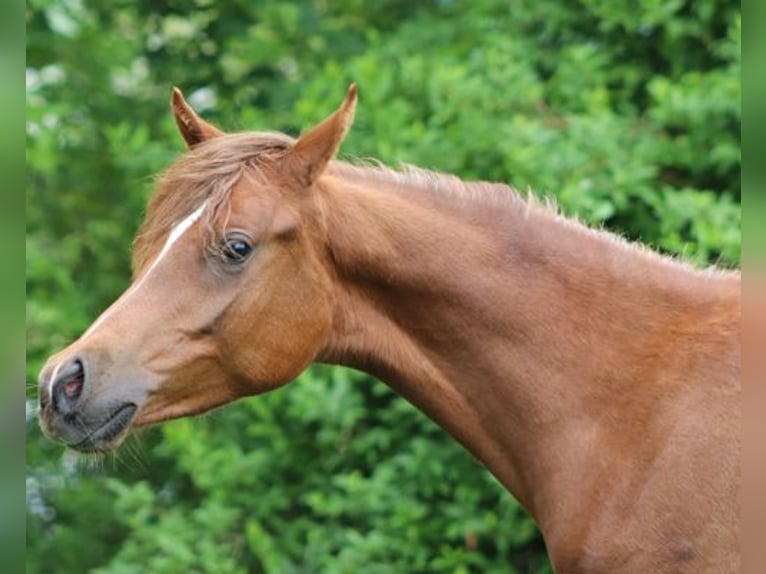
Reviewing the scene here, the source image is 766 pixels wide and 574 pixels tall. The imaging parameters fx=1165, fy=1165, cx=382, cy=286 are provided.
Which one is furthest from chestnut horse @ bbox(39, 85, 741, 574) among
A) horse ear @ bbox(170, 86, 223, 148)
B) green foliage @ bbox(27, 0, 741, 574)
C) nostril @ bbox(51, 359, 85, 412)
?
green foliage @ bbox(27, 0, 741, 574)

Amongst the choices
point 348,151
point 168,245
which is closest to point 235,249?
point 168,245

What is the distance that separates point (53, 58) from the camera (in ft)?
19.6

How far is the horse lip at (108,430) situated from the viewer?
2439 millimetres

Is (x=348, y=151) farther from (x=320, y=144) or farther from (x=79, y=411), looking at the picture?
(x=79, y=411)

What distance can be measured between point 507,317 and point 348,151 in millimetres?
2210

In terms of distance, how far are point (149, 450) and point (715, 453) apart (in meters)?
3.52

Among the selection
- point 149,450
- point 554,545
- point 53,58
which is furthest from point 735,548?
point 53,58

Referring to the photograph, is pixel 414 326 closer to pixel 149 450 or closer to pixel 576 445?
pixel 576 445

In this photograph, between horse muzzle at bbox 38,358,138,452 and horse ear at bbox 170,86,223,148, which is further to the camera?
horse ear at bbox 170,86,223,148

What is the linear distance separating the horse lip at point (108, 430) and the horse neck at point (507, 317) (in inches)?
20.1

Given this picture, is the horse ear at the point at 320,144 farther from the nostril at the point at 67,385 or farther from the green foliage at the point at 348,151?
the green foliage at the point at 348,151

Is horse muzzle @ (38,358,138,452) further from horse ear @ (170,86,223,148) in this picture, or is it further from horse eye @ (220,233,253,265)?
horse ear @ (170,86,223,148)

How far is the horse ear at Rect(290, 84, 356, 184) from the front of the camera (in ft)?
8.43

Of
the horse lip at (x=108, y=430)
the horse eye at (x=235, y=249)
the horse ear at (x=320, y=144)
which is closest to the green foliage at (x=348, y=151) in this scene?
the horse lip at (x=108, y=430)
